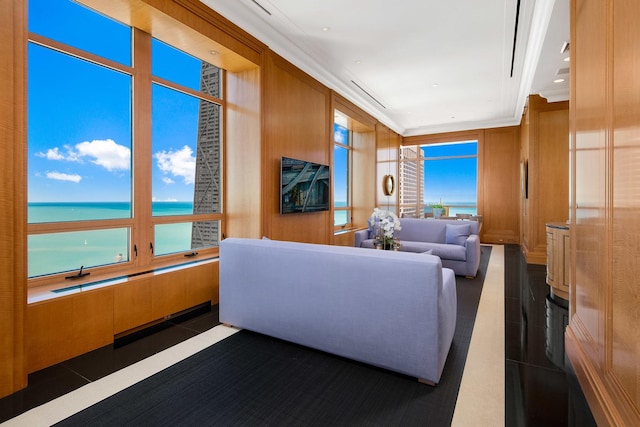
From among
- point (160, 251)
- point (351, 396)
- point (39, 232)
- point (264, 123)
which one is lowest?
point (351, 396)

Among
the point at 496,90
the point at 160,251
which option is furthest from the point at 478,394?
the point at 496,90

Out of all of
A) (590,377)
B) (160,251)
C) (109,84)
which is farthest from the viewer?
(160,251)

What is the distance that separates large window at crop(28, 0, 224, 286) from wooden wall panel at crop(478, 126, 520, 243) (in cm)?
757

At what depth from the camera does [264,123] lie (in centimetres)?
412

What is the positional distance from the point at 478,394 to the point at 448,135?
27.8ft

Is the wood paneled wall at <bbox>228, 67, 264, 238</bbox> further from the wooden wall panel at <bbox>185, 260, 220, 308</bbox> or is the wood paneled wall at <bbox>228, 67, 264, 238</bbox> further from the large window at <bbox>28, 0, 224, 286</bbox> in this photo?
the wooden wall panel at <bbox>185, 260, 220, 308</bbox>

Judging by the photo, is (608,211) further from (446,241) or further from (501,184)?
(501,184)

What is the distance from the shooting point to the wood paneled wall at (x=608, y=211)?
1354 millimetres

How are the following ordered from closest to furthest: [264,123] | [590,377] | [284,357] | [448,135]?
[590,377] → [284,357] → [264,123] → [448,135]

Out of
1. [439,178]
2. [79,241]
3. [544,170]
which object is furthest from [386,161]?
[79,241]

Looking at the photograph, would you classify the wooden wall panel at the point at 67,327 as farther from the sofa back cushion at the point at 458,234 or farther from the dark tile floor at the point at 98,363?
the sofa back cushion at the point at 458,234

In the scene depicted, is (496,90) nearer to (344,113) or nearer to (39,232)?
(344,113)

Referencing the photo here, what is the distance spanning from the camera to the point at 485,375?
211 centimetres

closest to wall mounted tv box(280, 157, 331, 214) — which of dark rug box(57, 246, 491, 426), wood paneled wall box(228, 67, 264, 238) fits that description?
wood paneled wall box(228, 67, 264, 238)
